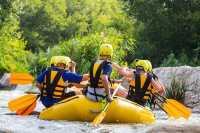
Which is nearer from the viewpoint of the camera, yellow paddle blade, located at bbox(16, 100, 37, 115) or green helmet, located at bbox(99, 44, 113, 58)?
green helmet, located at bbox(99, 44, 113, 58)

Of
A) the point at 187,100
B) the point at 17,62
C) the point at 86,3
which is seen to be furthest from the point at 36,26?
the point at 187,100

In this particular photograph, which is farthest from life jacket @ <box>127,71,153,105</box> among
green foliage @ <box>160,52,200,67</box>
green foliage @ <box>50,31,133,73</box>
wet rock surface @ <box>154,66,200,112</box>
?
green foliage @ <box>160,52,200,67</box>

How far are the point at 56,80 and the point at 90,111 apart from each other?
0.90 m

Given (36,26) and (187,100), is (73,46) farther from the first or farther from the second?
(36,26)

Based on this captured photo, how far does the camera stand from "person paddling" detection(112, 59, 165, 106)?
12.5 metres

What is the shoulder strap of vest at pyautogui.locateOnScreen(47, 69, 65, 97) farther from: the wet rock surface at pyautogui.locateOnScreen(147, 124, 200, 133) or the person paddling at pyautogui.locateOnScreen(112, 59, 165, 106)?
the wet rock surface at pyautogui.locateOnScreen(147, 124, 200, 133)

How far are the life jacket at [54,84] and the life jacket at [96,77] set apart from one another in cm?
62

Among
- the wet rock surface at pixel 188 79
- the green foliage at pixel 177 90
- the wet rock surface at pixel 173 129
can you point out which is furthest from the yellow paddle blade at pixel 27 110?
the green foliage at pixel 177 90

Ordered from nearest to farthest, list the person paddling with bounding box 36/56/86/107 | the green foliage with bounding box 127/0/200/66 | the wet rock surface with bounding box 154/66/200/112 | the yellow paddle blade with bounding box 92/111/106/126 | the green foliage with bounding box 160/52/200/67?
the yellow paddle blade with bounding box 92/111/106/126, the person paddling with bounding box 36/56/86/107, the wet rock surface with bounding box 154/66/200/112, the green foliage with bounding box 160/52/200/67, the green foliage with bounding box 127/0/200/66

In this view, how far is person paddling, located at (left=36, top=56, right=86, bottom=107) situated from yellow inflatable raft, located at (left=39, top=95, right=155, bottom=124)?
35 cm

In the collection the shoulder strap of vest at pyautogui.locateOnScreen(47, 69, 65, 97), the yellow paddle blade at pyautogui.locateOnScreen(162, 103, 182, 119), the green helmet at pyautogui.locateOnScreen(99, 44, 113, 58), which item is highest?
the green helmet at pyautogui.locateOnScreen(99, 44, 113, 58)

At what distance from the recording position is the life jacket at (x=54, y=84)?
39.7 feet

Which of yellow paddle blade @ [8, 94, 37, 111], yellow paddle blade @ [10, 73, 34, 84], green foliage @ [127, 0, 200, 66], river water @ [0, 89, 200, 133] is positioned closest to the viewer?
river water @ [0, 89, 200, 133]

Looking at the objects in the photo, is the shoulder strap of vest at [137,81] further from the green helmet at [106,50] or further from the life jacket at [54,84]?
the life jacket at [54,84]
